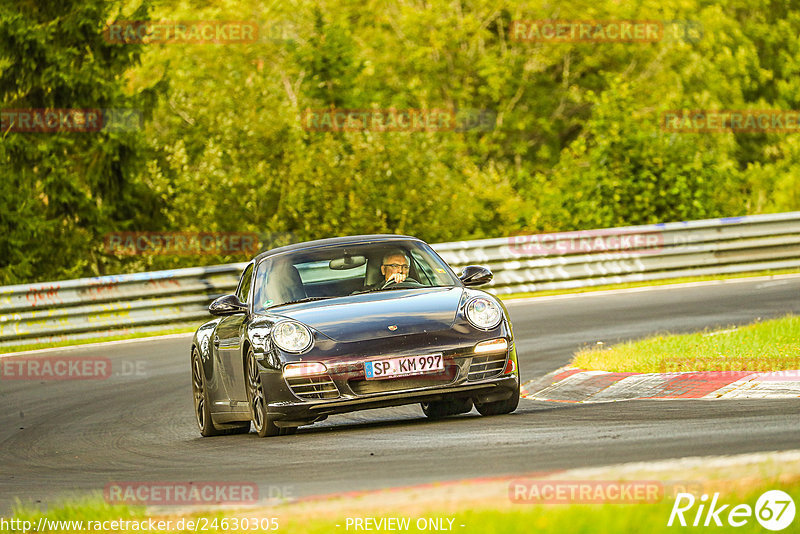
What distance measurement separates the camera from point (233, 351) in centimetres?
1022

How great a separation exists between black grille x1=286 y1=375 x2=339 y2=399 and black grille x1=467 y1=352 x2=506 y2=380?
0.92 meters

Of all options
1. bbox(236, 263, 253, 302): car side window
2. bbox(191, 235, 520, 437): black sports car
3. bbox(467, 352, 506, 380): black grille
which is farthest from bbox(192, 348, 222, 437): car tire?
bbox(467, 352, 506, 380): black grille

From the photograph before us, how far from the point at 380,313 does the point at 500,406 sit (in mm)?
1141

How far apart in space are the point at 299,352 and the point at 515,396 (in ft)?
5.14

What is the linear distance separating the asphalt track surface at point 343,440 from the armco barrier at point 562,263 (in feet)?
16.6

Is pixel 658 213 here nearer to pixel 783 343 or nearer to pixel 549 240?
pixel 549 240

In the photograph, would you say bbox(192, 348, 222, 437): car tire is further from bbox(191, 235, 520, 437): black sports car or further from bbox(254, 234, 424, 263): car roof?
bbox(254, 234, 424, 263): car roof

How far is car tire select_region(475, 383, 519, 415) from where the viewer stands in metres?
9.64

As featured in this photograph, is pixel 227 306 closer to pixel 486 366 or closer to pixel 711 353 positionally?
pixel 486 366

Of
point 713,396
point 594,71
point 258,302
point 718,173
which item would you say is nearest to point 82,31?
point 718,173

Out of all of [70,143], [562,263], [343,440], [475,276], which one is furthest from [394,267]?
[70,143]

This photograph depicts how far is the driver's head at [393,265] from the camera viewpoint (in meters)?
10.4

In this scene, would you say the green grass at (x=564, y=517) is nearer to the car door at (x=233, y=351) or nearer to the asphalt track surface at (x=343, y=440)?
the asphalt track surface at (x=343, y=440)

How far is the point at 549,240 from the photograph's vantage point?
73.3ft
